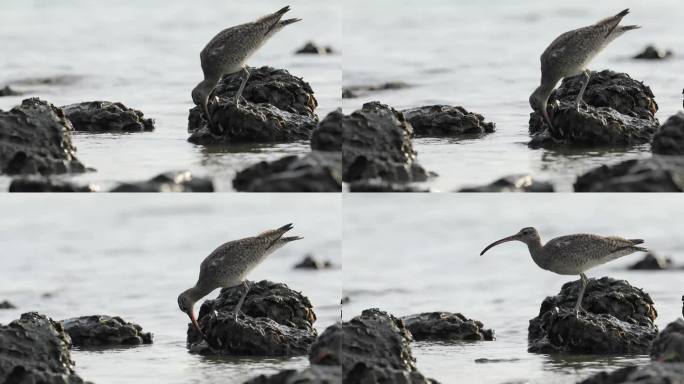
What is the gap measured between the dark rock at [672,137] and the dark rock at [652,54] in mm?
6904

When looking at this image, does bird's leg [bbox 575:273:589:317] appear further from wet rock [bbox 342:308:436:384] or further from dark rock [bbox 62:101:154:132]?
dark rock [bbox 62:101:154:132]

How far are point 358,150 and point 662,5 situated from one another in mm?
16257

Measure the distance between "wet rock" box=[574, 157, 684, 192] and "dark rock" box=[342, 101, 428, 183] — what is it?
4.81 feet

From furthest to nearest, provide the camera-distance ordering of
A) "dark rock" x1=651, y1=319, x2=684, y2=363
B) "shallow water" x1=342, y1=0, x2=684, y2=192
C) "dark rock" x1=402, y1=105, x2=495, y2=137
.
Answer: "dark rock" x1=402, y1=105, x2=495, y2=137
"shallow water" x1=342, y1=0, x2=684, y2=192
"dark rock" x1=651, y1=319, x2=684, y2=363

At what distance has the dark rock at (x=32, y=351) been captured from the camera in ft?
35.7

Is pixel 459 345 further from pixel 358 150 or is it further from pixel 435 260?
pixel 435 260

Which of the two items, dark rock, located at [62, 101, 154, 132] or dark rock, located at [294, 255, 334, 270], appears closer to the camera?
dark rock, located at [62, 101, 154, 132]

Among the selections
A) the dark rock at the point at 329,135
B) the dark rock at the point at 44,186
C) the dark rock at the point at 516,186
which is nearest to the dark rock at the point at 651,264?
the dark rock at the point at 516,186

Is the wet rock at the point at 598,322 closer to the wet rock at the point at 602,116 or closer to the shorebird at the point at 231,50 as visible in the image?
the wet rock at the point at 602,116

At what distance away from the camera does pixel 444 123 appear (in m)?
14.6

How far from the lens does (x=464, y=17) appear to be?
25.0 meters

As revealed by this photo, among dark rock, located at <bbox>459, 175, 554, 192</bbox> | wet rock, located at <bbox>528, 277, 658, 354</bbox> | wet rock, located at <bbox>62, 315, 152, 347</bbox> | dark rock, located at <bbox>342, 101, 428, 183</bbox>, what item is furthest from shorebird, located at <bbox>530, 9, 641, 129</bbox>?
wet rock, located at <bbox>62, 315, 152, 347</bbox>

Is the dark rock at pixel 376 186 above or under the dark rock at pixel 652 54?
under

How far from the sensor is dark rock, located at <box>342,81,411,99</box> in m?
17.5
